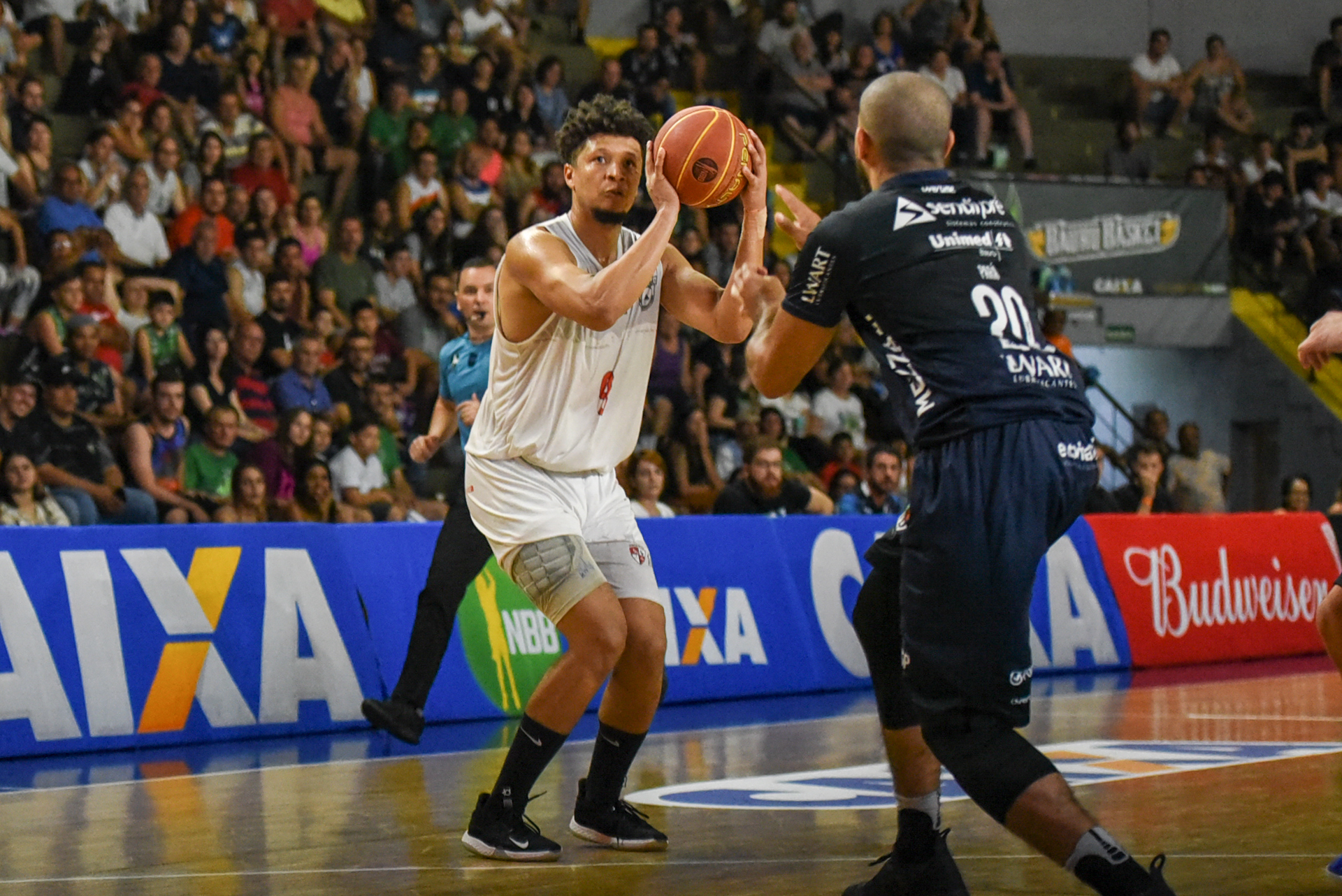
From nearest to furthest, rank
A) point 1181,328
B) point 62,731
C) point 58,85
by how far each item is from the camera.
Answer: point 62,731 → point 58,85 → point 1181,328

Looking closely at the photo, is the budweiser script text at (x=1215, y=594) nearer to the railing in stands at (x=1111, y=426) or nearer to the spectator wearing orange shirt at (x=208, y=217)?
the railing in stands at (x=1111, y=426)

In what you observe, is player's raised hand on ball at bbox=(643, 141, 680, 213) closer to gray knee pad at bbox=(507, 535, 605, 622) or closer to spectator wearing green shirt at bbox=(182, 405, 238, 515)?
gray knee pad at bbox=(507, 535, 605, 622)

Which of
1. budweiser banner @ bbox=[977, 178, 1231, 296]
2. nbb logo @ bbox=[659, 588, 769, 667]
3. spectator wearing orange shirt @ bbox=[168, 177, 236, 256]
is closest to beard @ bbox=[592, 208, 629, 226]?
nbb logo @ bbox=[659, 588, 769, 667]

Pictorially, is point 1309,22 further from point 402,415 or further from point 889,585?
point 889,585

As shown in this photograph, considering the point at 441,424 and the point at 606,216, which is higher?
the point at 606,216

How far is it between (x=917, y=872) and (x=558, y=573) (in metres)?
1.47

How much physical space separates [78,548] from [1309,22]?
69.2ft

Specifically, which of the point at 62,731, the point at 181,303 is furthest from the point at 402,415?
the point at 62,731

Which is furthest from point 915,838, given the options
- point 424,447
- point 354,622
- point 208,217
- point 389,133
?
point 389,133

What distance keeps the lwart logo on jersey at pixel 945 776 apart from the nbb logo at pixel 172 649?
2983 millimetres

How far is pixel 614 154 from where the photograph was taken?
552 centimetres

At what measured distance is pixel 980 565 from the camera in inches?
153

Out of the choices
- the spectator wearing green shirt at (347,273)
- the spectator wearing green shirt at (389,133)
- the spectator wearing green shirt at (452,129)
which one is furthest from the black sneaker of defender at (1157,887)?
the spectator wearing green shirt at (452,129)

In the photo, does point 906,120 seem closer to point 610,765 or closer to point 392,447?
point 610,765
